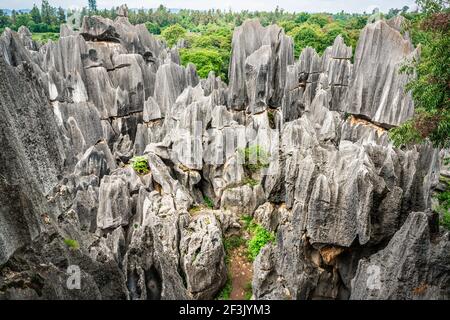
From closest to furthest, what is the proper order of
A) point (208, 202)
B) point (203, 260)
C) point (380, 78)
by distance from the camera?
1. point (203, 260)
2. point (208, 202)
3. point (380, 78)

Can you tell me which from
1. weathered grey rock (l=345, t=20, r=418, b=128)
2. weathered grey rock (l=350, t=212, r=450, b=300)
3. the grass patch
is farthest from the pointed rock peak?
weathered grey rock (l=350, t=212, r=450, b=300)

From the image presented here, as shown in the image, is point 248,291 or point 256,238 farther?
point 256,238

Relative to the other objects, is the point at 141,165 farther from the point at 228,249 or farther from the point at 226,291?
the point at 226,291

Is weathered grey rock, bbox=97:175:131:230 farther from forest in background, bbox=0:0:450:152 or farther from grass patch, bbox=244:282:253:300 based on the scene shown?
forest in background, bbox=0:0:450:152

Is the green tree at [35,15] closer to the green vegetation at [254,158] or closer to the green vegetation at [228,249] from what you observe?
the green vegetation at [254,158]

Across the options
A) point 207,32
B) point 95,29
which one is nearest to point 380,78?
point 95,29

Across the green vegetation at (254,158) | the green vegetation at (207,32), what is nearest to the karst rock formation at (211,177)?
the green vegetation at (254,158)
